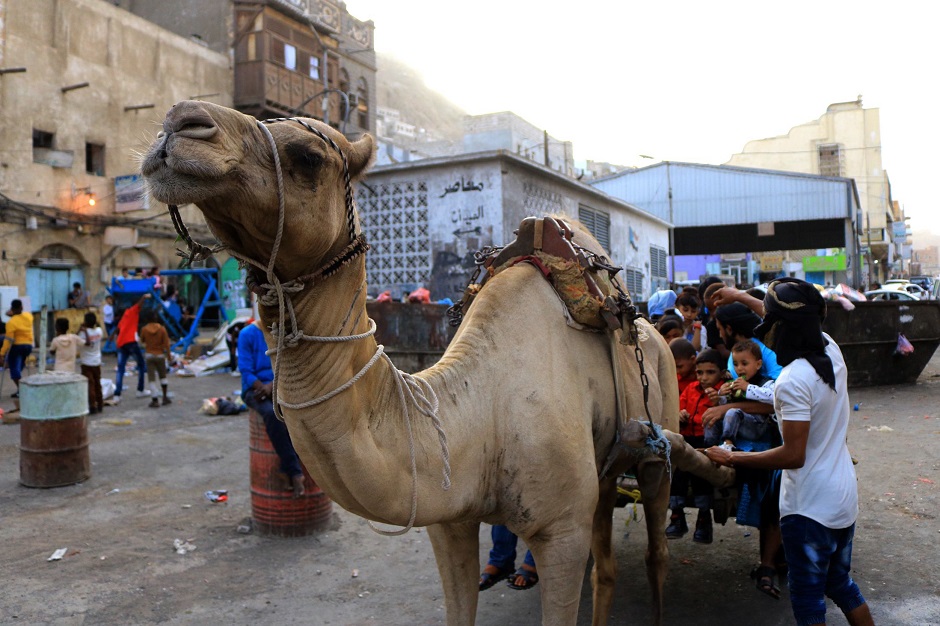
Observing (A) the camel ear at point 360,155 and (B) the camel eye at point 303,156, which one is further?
(A) the camel ear at point 360,155

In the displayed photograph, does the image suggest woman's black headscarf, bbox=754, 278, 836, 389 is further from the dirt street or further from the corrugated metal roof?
the corrugated metal roof

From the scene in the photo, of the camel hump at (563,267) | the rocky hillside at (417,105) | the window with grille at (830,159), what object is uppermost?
the rocky hillside at (417,105)

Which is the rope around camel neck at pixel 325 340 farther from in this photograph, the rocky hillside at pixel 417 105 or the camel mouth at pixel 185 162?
the rocky hillside at pixel 417 105

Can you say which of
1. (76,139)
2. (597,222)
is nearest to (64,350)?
(597,222)

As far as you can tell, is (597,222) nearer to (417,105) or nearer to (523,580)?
(523,580)

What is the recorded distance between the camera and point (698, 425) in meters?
5.29

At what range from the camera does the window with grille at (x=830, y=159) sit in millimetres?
51938

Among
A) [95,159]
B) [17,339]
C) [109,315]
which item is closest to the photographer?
[17,339]

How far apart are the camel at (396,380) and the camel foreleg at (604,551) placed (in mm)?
744

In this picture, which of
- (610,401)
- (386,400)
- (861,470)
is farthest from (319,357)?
(861,470)

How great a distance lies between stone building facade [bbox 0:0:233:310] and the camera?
2116cm

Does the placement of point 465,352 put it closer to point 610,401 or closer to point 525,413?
point 525,413

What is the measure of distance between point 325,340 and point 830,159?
58.2 metres

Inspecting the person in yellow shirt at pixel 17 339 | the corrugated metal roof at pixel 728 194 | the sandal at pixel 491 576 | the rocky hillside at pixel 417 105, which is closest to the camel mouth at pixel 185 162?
the sandal at pixel 491 576
